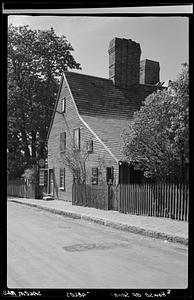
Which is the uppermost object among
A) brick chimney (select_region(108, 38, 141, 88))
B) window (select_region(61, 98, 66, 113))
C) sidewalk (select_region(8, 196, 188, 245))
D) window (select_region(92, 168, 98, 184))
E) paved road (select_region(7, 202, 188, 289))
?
brick chimney (select_region(108, 38, 141, 88))

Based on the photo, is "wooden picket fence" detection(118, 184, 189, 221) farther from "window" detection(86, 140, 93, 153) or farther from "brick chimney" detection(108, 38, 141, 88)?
"brick chimney" detection(108, 38, 141, 88)

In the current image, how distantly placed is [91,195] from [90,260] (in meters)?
11.7

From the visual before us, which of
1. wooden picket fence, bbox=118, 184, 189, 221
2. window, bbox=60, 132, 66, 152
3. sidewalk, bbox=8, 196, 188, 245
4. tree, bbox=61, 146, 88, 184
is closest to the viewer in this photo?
sidewalk, bbox=8, 196, 188, 245

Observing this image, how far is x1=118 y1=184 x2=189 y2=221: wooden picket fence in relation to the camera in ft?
41.4

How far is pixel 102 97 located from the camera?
2395cm

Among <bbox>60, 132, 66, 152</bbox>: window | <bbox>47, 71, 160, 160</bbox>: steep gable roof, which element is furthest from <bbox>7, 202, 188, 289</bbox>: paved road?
<bbox>60, 132, 66, 152</bbox>: window

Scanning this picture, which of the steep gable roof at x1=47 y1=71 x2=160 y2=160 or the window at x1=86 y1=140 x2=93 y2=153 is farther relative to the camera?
the steep gable roof at x1=47 y1=71 x2=160 y2=160

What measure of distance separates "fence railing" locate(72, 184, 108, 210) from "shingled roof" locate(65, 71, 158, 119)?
16.0ft

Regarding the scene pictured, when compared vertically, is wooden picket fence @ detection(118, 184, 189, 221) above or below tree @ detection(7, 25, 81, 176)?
below

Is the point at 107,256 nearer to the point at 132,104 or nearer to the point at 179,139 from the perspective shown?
the point at 179,139

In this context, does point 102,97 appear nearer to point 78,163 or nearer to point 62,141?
point 62,141

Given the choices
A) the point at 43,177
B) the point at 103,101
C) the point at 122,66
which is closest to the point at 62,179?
the point at 43,177

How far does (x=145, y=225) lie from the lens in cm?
1159

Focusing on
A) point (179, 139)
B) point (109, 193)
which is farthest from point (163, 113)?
point (109, 193)
